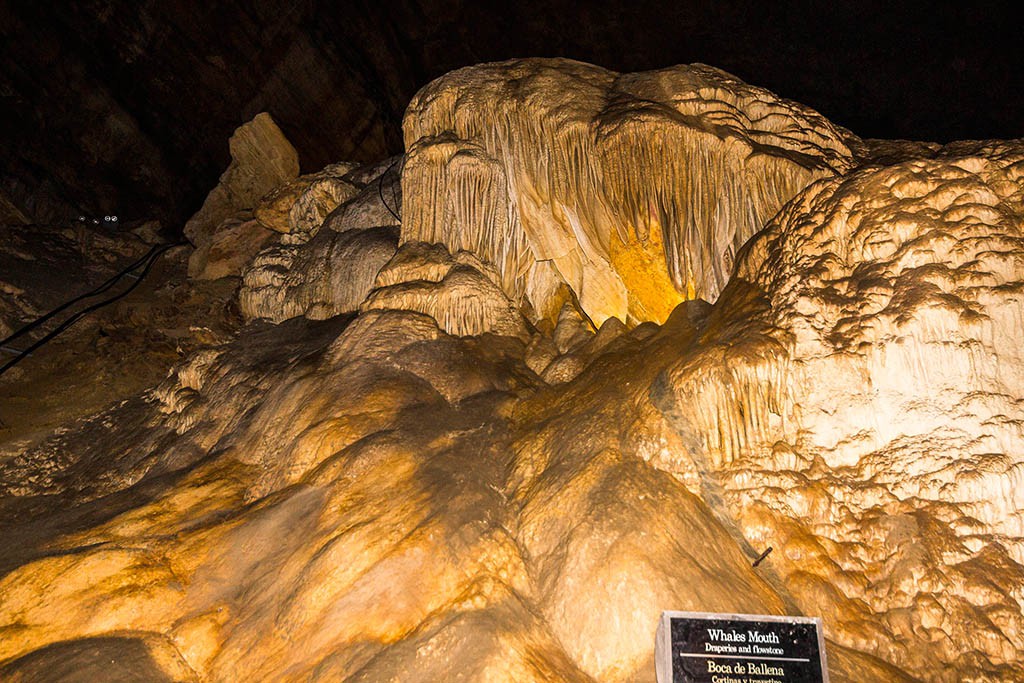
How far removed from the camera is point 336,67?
1579 cm

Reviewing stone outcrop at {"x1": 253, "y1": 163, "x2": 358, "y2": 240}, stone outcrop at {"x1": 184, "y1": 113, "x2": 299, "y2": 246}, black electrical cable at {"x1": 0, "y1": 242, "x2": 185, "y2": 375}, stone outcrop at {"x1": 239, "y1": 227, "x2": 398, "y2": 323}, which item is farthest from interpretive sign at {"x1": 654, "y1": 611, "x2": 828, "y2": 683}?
stone outcrop at {"x1": 184, "y1": 113, "x2": 299, "y2": 246}

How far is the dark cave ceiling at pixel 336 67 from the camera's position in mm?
13281

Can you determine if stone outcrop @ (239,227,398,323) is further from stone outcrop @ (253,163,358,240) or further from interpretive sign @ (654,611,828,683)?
interpretive sign @ (654,611,828,683)

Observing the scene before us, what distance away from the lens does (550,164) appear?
748 centimetres

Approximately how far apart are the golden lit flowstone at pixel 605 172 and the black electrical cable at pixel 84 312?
19.6ft

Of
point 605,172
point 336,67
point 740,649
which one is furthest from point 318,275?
point 336,67

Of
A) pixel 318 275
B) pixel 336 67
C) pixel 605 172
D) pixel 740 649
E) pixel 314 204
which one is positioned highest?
pixel 336 67

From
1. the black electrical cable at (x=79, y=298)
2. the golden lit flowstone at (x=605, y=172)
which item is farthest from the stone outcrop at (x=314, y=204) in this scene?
the golden lit flowstone at (x=605, y=172)

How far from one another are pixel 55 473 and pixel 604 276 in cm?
613

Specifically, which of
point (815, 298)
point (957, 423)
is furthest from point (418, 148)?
point (957, 423)

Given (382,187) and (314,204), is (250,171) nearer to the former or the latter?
(314,204)

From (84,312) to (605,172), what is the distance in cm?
890

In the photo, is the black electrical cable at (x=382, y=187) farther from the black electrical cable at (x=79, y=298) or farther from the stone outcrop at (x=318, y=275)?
the black electrical cable at (x=79, y=298)

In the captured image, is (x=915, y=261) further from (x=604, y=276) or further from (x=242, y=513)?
(x=242, y=513)
